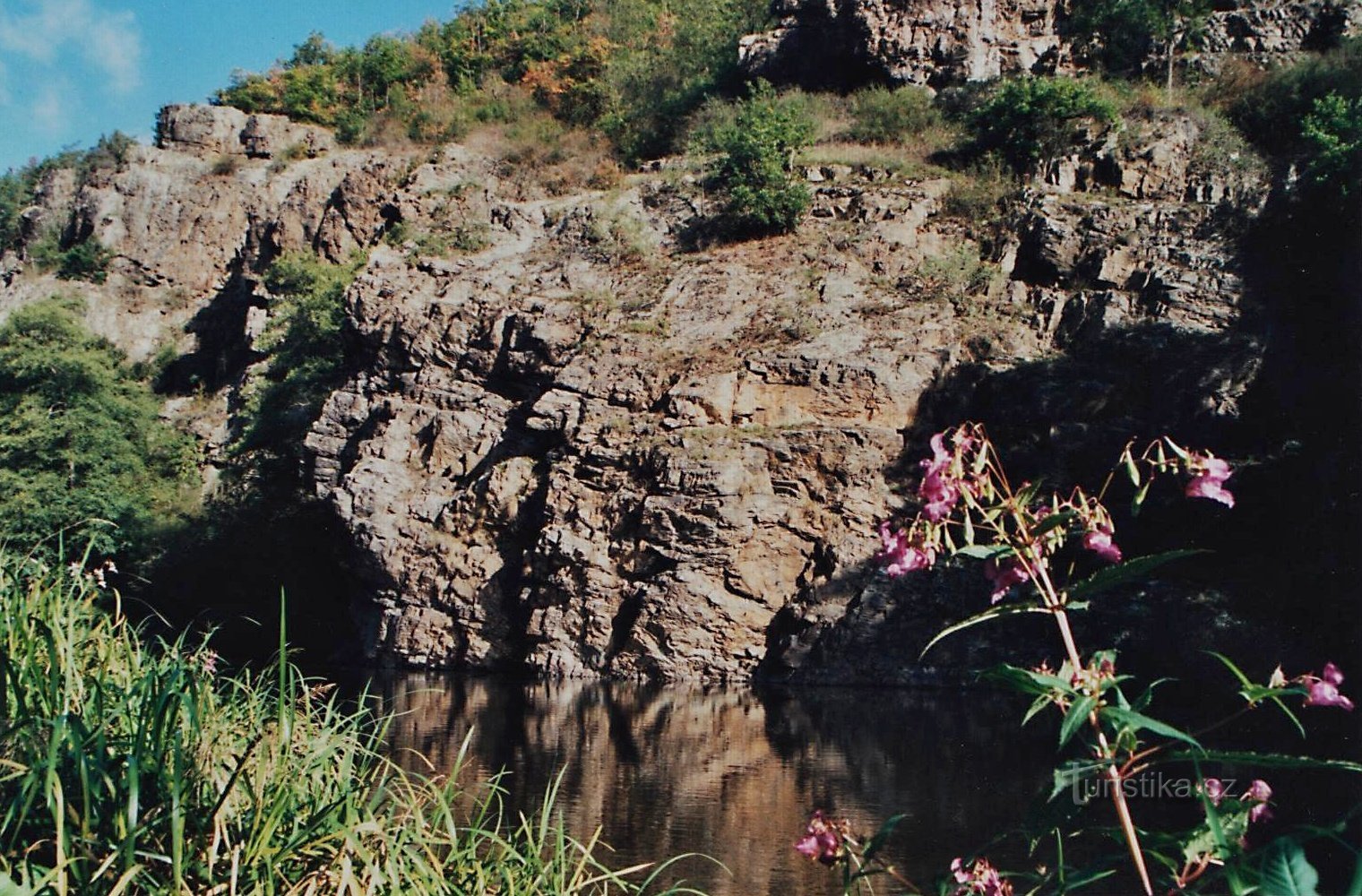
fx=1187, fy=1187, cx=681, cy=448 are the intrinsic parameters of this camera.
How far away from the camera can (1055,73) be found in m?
31.2

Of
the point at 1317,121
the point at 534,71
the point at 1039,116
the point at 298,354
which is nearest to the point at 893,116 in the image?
the point at 1039,116

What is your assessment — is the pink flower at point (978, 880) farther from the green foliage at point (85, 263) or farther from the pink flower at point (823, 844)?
the green foliage at point (85, 263)

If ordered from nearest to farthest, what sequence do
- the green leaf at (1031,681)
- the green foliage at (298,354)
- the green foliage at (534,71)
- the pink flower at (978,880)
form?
the green leaf at (1031,681)
the pink flower at (978,880)
the green foliage at (298,354)
the green foliage at (534,71)

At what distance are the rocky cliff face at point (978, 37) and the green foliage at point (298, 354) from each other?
14890 mm

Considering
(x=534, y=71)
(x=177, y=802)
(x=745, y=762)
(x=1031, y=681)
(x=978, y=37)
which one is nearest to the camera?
(x=1031, y=681)

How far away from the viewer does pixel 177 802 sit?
3.70m

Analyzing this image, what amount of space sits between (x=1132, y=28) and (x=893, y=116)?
6.50 meters

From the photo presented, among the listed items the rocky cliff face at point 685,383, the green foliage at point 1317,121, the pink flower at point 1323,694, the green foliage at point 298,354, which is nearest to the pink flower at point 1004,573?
the pink flower at point 1323,694

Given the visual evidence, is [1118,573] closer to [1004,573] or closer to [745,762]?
[1004,573]

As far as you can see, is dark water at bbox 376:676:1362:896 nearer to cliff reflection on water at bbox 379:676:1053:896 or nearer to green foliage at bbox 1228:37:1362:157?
cliff reflection on water at bbox 379:676:1053:896

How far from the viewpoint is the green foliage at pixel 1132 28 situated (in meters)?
30.2

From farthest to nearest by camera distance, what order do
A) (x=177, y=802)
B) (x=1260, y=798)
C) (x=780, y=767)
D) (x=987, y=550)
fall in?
1. (x=780, y=767)
2. (x=177, y=802)
3. (x=1260, y=798)
4. (x=987, y=550)

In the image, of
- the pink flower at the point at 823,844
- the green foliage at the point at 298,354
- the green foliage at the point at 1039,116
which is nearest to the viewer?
the pink flower at the point at 823,844

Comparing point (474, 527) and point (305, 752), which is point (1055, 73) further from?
point (305, 752)
